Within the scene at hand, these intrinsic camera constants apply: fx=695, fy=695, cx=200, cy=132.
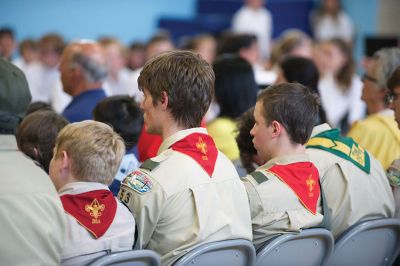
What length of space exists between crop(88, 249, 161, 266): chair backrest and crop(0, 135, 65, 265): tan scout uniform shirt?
5.9 inches

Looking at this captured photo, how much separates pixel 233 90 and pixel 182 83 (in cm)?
158

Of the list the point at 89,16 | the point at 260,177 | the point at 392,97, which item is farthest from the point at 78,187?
the point at 89,16

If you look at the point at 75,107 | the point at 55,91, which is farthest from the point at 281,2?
the point at 75,107

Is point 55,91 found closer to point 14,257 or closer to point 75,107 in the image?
point 75,107

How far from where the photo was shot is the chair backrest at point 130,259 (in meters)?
2.25

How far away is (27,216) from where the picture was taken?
85.8 inches

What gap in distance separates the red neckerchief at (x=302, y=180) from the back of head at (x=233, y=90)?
1399mm

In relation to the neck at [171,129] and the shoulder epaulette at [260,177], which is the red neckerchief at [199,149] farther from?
the shoulder epaulette at [260,177]

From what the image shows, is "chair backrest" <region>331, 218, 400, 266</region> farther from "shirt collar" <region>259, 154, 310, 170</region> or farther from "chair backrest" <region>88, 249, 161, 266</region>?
"chair backrest" <region>88, 249, 161, 266</region>

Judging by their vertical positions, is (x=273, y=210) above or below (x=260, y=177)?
below

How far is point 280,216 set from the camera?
2.73 meters

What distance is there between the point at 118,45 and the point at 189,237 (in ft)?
18.5

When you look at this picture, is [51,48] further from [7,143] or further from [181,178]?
[7,143]

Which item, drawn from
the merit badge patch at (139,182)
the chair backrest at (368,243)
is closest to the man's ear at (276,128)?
the chair backrest at (368,243)
